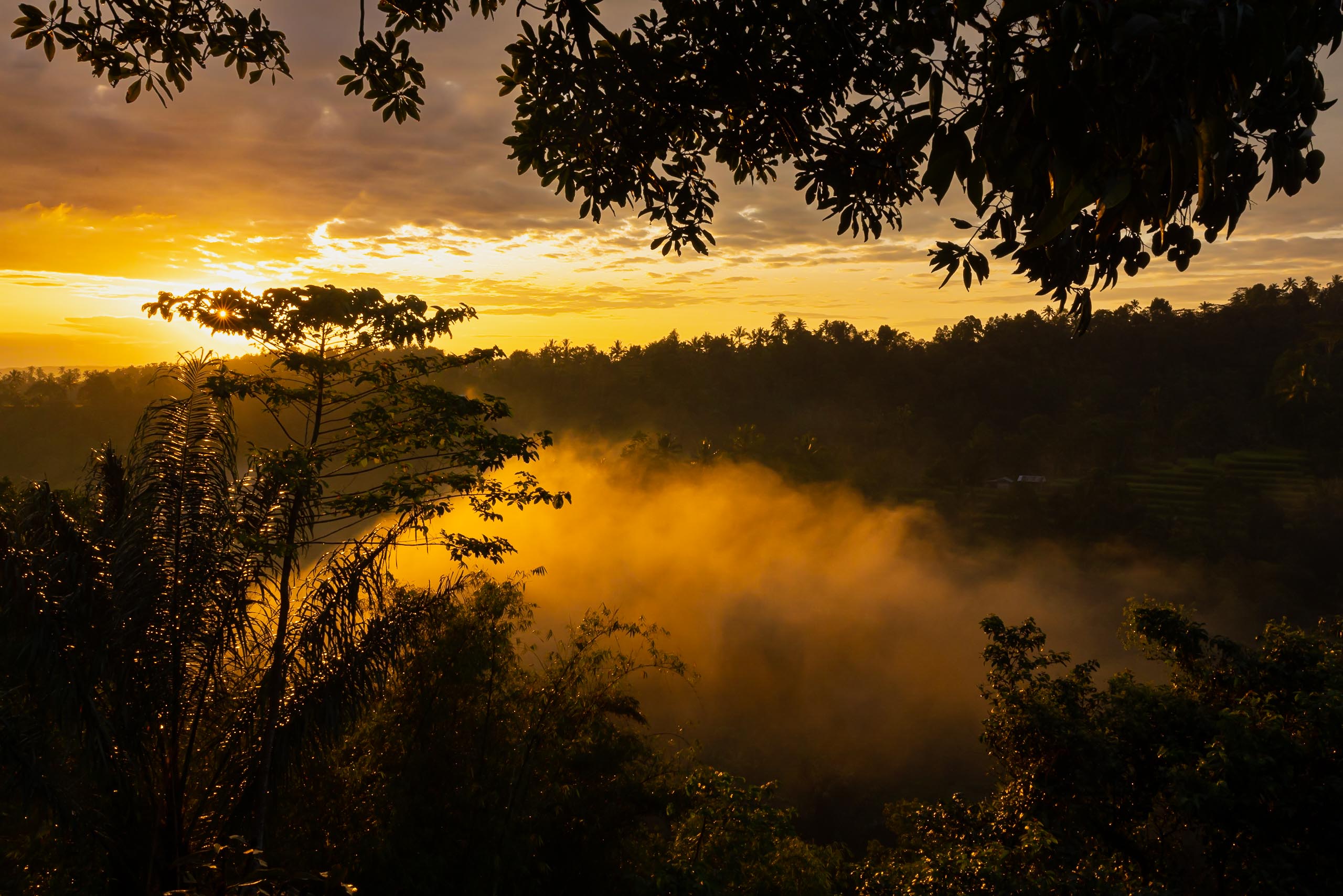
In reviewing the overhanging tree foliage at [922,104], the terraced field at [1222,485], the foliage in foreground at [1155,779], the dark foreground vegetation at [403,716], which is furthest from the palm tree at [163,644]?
the terraced field at [1222,485]

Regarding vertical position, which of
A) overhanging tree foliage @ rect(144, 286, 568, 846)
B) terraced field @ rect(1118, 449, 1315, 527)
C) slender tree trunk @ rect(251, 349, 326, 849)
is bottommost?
terraced field @ rect(1118, 449, 1315, 527)

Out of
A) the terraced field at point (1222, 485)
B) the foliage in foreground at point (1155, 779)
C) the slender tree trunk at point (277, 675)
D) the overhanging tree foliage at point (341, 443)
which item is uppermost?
the overhanging tree foliage at point (341, 443)

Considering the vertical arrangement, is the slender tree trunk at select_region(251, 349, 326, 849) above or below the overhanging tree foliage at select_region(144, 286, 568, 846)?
below

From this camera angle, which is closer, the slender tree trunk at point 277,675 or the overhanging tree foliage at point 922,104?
the overhanging tree foliage at point 922,104

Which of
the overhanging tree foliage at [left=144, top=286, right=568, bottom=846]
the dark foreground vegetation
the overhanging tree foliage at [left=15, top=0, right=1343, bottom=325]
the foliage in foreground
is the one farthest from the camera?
the foliage in foreground

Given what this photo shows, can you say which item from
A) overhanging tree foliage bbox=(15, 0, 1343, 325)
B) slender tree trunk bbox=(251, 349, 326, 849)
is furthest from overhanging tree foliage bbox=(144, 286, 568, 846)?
overhanging tree foliage bbox=(15, 0, 1343, 325)

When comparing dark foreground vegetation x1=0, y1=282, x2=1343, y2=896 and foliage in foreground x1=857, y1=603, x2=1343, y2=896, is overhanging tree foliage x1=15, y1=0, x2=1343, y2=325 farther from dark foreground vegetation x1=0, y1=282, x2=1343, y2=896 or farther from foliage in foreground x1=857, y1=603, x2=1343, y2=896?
foliage in foreground x1=857, y1=603, x2=1343, y2=896

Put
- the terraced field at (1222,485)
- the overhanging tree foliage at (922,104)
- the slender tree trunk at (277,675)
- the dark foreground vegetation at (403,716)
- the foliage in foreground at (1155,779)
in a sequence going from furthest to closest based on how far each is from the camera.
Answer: the terraced field at (1222,485), the foliage in foreground at (1155,779), the slender tree trunk at (277,675), the dark foreground vegetation at (403,716), the overhanging tree foliage at (922,104)

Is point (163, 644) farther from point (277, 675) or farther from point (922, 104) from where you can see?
point (922, 104)

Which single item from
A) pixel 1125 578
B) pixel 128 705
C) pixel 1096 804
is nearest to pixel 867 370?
pixel 1125 578

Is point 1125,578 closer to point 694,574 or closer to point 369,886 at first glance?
point 694,574

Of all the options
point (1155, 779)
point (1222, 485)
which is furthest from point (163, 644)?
point (1222, 485)

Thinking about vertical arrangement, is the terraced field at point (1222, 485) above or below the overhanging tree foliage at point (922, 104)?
below

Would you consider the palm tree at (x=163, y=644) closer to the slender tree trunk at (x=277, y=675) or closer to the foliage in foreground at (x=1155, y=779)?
the slender tree trunk at (x=277, y=675)
